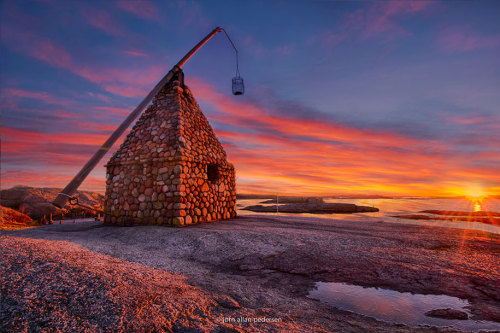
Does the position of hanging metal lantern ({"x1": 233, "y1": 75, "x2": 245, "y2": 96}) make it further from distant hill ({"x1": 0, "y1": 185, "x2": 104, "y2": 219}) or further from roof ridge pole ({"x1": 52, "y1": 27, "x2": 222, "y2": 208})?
distant hill ({"x1": 0, "y1": 185, "x2": 104, "y2": 219})

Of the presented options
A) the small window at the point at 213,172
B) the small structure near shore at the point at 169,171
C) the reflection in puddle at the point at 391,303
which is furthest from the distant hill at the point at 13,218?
the reflection in puddle at the point at 391,303

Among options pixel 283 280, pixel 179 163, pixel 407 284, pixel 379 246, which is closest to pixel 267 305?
pixel 283 280

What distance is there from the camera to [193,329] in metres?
2.38

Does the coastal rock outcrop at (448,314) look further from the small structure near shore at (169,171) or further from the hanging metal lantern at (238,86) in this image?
the hanging metal lantern at (238,86)

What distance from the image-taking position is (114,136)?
948 centimetres

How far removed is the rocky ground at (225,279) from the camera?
8.25 feet

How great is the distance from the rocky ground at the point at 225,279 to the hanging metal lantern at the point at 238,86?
6977 millimetres

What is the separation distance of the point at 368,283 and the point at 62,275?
4461 mm

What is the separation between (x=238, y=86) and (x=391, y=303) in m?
10.1

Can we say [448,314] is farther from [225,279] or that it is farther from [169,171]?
[169,171]

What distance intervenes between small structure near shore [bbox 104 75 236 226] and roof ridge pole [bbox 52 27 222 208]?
1.84 ft

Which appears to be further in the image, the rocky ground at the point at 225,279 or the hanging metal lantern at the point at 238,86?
the hanging metal lantern at the point at 238,86

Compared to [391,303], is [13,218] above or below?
below

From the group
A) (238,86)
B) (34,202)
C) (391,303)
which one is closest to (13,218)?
(34,202)
